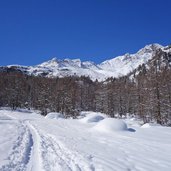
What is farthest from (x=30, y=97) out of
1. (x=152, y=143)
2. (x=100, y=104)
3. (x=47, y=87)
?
(x=152, y=143)

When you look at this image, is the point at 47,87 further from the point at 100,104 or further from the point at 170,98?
the point at 170,98

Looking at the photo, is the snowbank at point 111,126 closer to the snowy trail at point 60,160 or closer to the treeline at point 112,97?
the snowy trail at point 60,160

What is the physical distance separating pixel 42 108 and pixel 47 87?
8382 millimetres

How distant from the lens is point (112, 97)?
253 feet

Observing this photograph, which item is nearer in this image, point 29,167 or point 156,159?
point 29,167

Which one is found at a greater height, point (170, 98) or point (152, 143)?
point (170, 98)

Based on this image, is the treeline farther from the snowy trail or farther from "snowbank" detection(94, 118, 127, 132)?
the snowy trail

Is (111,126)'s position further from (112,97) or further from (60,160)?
(112,97)

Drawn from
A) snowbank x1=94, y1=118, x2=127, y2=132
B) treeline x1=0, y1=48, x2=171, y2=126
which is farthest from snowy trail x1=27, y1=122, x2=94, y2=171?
treeline x1=0, y1=48, x2=171, y2=126

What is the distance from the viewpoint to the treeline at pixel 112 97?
128 feet

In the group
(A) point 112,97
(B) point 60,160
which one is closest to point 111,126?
A: (B) point 60,160

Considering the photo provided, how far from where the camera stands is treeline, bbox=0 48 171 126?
39094 millimetres

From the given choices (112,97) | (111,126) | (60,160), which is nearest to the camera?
(60,160)

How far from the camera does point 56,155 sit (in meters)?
10.9
